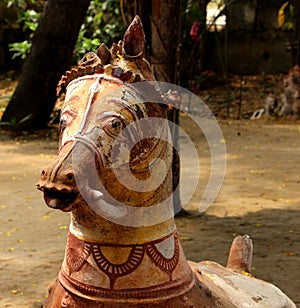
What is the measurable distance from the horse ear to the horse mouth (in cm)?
45

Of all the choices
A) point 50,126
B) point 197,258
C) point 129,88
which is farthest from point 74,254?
point 50,126

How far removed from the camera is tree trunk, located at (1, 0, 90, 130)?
916 cm

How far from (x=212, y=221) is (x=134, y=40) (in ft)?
12.2

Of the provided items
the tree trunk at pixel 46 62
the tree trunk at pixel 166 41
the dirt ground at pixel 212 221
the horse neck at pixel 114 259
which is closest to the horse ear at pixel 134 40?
the horse neck at pixel 114 259

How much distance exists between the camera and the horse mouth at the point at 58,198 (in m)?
1.82

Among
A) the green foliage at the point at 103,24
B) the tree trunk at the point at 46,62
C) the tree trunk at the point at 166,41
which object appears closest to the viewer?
the tree trunk at the point at 166,41

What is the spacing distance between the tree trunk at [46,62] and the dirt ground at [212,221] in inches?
42.3

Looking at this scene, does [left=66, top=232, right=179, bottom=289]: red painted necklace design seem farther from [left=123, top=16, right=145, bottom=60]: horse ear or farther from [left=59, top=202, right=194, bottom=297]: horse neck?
[left=123, top=16, right=145, bottom=60]: horse ear

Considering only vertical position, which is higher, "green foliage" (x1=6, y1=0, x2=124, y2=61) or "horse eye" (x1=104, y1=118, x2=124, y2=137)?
"horse eye" (x1=104, y1=118, x2=124, y2=137)

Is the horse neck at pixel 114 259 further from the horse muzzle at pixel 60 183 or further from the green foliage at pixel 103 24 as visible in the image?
the green foliage at pixel 103 24

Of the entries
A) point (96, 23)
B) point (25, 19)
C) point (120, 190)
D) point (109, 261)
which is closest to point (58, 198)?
point (120, 190)

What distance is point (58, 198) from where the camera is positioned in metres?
1.84

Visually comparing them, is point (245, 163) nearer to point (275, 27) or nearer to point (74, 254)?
point (74, 254)

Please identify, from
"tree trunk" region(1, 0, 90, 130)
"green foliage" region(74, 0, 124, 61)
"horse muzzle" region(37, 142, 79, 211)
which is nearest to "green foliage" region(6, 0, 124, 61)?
"green foliage" region(74, 0, 124, 61)
